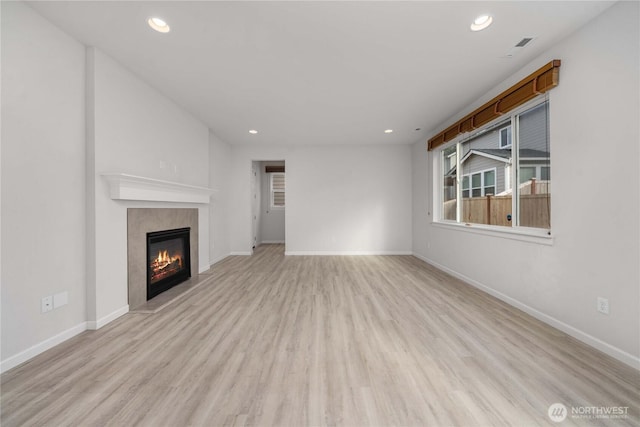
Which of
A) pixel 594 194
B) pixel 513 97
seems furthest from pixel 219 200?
pixel 594 194

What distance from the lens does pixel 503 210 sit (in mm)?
3084

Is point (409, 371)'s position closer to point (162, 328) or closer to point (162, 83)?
point (162, 328)

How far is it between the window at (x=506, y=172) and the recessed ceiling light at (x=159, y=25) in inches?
140

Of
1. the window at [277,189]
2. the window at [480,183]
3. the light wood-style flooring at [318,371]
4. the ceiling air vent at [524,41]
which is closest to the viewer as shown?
the light wood-style flooring at [318,371]

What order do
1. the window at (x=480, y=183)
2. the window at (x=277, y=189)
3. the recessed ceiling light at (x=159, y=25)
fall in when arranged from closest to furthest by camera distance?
the recessed ceiling light at (x=159, y=25) → the window at (x=480, y=183) → the window at (x=277, y=189)

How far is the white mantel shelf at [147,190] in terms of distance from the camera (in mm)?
2410

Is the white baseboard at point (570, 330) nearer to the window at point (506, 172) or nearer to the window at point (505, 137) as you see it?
the window at point (506, 172)

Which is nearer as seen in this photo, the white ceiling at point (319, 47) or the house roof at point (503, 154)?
the white ceiling at point (319, 47)

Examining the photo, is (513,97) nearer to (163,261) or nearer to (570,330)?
(570,330)

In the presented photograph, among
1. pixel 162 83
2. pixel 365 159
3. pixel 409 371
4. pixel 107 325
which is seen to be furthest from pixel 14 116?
pixel 365 159

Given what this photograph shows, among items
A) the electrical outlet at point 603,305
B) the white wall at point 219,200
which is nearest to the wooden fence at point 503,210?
the electrical outlet at point 603,305

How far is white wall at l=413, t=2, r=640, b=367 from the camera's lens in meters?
1.75

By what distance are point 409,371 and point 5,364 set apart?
2.74 meters

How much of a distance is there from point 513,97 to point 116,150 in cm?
422
